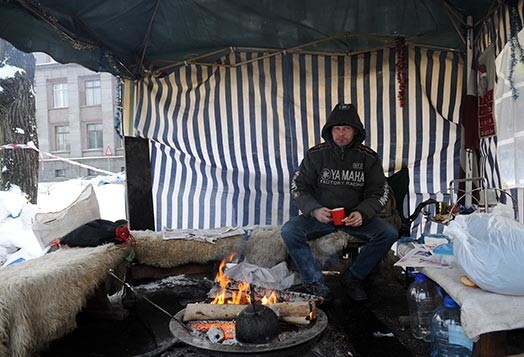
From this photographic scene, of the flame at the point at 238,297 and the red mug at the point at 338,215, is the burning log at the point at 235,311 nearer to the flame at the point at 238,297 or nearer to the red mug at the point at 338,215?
the flame at the point at 238,297

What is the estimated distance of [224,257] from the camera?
4.11 metres

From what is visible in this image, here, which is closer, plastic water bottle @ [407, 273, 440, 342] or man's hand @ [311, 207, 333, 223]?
plastic water bottle @ [407, 273, 440, 342]

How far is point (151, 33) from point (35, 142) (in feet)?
13.7

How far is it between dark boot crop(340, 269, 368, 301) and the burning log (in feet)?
4.08

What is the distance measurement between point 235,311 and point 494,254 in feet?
5.07

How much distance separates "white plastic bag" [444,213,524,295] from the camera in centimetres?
190

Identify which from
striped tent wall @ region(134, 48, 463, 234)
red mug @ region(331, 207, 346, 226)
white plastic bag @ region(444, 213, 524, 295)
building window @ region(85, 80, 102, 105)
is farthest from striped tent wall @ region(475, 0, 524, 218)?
building window @ region(85, 80, 102, 105)

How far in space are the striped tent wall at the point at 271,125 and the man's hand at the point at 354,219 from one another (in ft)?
5.44

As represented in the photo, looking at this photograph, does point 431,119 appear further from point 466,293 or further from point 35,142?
point 35,142

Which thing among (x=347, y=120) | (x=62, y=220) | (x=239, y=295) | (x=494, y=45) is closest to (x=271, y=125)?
(x=347, y=120)

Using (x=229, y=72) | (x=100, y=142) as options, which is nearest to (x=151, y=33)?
(x=229, y=72)

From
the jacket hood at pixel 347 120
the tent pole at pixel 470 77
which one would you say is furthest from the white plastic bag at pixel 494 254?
the tent pole at pixel 470 77

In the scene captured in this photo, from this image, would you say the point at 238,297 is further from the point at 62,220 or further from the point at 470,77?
the point at 470,77

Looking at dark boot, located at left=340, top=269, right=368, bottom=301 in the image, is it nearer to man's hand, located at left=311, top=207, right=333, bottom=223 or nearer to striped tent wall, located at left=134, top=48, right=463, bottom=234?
man's hand, located at left=311, top=207, right=333, bottom=223
